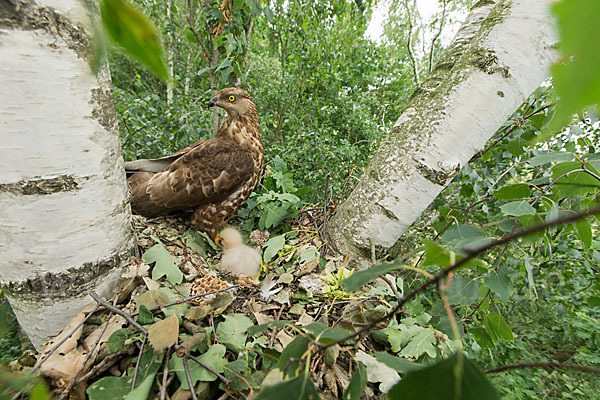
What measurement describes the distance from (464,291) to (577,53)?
0.69 m

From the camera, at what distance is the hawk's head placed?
1.64 meters

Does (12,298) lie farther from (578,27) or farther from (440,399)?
(578,27)

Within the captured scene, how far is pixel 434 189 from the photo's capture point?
0.99 m

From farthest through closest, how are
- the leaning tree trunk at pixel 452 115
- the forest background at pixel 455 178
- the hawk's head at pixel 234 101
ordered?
the hawk's head at pixel 234 101 → the leaning tree trunk at pixel 452 115 → the forest background at pixel 455 178

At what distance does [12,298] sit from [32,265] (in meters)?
0.16

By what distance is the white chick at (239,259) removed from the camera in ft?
3.74

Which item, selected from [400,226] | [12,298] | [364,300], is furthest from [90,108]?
[400,226]

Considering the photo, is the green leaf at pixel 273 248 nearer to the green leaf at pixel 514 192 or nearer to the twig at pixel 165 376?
the twig at pixel 165 376

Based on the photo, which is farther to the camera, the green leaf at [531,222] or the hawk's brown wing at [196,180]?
the hawk's brown wing at [196,180]


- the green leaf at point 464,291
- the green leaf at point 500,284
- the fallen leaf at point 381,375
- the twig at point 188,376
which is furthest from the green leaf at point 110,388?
the green leaf at point 500,284

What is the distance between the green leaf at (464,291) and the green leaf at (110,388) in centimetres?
78

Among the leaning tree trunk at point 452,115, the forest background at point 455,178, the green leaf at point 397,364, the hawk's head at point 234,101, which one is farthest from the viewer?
the hawk's head at point 234,101

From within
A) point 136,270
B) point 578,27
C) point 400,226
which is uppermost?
point 578,27

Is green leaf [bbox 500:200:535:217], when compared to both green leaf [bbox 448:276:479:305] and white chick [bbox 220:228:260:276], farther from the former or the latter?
white chick [bbox 220:228:260:276]
